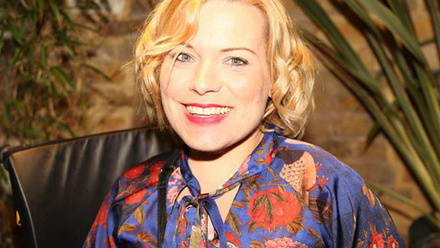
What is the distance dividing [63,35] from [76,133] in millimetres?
504

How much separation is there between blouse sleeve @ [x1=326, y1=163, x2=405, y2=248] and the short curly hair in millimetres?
235

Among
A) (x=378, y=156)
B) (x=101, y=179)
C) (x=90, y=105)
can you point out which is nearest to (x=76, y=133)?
(x=90, y=105)

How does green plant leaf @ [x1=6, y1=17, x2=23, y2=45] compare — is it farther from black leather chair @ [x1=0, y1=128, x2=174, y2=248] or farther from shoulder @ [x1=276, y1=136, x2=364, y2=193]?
shoulder @ [x1=276, y1=136, x2=364, y2=193]

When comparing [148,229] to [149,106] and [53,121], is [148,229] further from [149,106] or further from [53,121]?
[53,121]

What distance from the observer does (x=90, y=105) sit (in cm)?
261

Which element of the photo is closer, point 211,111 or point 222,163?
point 211,111

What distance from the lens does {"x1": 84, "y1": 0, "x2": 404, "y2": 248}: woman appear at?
124 cm

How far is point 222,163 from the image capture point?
1.38 meters

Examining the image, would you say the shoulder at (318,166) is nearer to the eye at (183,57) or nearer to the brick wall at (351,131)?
the eye at (183,57)

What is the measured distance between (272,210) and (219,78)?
315 millimetres

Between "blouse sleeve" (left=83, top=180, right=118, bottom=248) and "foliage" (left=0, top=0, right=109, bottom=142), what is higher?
"foliage" (left=0, top=0, right=109, bottom=142)

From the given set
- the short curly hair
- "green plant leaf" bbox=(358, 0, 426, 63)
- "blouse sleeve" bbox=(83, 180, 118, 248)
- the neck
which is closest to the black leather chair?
"blouse sleeve" bbox=(83, 180, 118, 248)

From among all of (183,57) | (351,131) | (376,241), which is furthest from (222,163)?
(351,131)

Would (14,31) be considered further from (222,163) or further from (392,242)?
(392,242)
